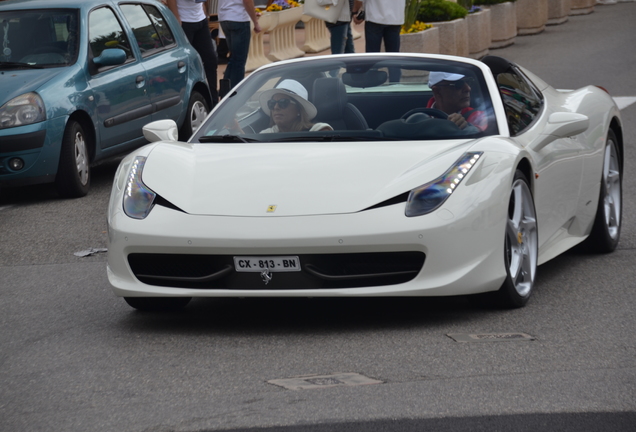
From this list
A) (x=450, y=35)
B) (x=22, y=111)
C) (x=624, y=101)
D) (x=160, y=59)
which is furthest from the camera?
(x=450, y=35)

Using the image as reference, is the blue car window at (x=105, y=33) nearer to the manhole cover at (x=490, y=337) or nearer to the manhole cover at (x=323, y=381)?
the manhole cover at (x=490, y=337)

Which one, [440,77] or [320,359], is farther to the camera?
[440,77]

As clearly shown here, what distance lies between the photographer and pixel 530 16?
26.5 metres

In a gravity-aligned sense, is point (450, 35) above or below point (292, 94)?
below

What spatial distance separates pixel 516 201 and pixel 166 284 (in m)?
1.66

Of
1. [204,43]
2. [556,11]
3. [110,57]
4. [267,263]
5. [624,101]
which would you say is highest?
[267,263]

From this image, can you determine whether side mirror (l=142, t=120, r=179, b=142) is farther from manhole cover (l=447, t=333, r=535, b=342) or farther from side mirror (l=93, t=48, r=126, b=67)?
side mirror (l=93, t=48, r=126, b=67)

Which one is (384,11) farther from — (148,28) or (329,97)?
(329,97)

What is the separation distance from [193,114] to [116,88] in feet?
5.23

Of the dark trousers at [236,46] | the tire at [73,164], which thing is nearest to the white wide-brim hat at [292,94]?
the tire at [73,164]

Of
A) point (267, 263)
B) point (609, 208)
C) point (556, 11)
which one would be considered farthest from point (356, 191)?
point (556, 11)

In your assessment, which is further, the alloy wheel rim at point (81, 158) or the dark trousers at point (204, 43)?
the dark trousers at point (204, 43)

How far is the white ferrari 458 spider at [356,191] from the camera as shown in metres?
5.12

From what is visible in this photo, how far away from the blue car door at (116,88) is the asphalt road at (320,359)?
10.1ft
